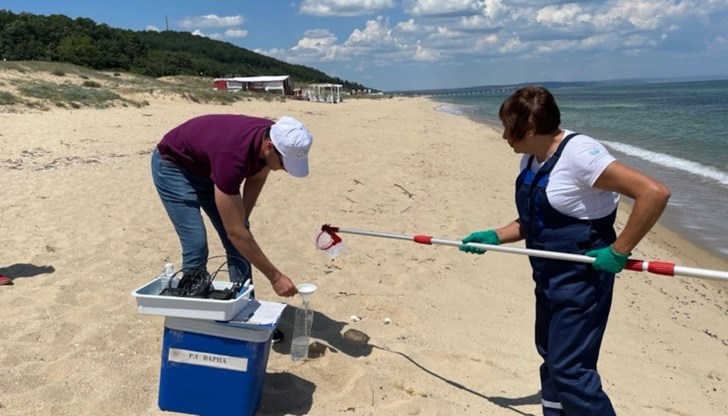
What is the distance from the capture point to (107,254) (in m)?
5.26

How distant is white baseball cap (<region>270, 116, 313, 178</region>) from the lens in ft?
9.67

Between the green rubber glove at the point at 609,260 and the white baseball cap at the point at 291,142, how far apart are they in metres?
1.53

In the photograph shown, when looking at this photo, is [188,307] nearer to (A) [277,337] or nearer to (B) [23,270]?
(A) [277,337]

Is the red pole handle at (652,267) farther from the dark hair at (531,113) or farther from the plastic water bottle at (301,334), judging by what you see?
the plastic water bottle at (301,334)

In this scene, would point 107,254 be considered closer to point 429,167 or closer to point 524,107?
point 524,107

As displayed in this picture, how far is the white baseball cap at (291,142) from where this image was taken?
9.67 ft

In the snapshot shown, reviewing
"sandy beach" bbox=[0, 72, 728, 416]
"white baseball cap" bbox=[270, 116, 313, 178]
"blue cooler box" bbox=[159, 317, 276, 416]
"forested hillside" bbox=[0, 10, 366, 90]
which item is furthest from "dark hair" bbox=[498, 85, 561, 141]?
"forested hillside" bbox=[0, 10, 366, 90]

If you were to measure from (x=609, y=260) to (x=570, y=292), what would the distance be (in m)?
0.28

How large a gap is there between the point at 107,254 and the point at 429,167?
675cm

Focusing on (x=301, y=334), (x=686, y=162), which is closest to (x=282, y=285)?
(x=301, y=334)

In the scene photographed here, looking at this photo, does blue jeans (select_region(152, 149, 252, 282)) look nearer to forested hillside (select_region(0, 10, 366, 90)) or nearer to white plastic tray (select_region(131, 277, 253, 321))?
white plastic tray (select_region(131, 277, 253, 321))

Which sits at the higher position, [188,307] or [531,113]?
[531,113]

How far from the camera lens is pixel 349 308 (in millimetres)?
4598

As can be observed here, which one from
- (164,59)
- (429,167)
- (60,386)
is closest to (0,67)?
(429,167)
